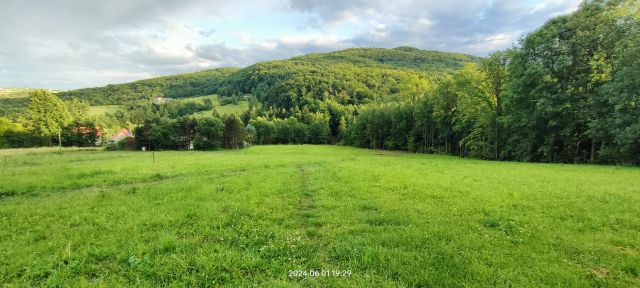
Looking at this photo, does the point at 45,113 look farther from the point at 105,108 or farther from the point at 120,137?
the point at 105,108

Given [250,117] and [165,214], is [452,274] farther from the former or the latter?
[250,117]

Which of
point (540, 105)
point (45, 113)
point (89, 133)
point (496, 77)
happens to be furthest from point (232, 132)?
point (540, 105)

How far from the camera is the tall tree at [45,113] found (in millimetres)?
72312

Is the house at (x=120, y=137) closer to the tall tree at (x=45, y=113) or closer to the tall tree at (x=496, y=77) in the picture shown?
the tall tree at (x=45, y=113)

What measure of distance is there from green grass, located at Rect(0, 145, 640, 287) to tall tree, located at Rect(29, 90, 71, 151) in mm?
84519

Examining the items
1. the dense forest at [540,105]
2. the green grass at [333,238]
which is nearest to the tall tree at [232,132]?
the dense forest at [540,105]

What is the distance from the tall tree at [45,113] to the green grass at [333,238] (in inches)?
3328

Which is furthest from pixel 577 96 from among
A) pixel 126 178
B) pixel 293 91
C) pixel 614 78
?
pixel 293 91

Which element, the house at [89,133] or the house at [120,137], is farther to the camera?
the house at [89,133]

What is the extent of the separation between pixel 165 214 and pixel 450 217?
9.07m

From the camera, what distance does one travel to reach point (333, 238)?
741 cm

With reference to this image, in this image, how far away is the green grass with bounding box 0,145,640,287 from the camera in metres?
5.50

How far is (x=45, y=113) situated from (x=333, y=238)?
96755 millimetres

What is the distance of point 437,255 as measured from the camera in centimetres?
616
